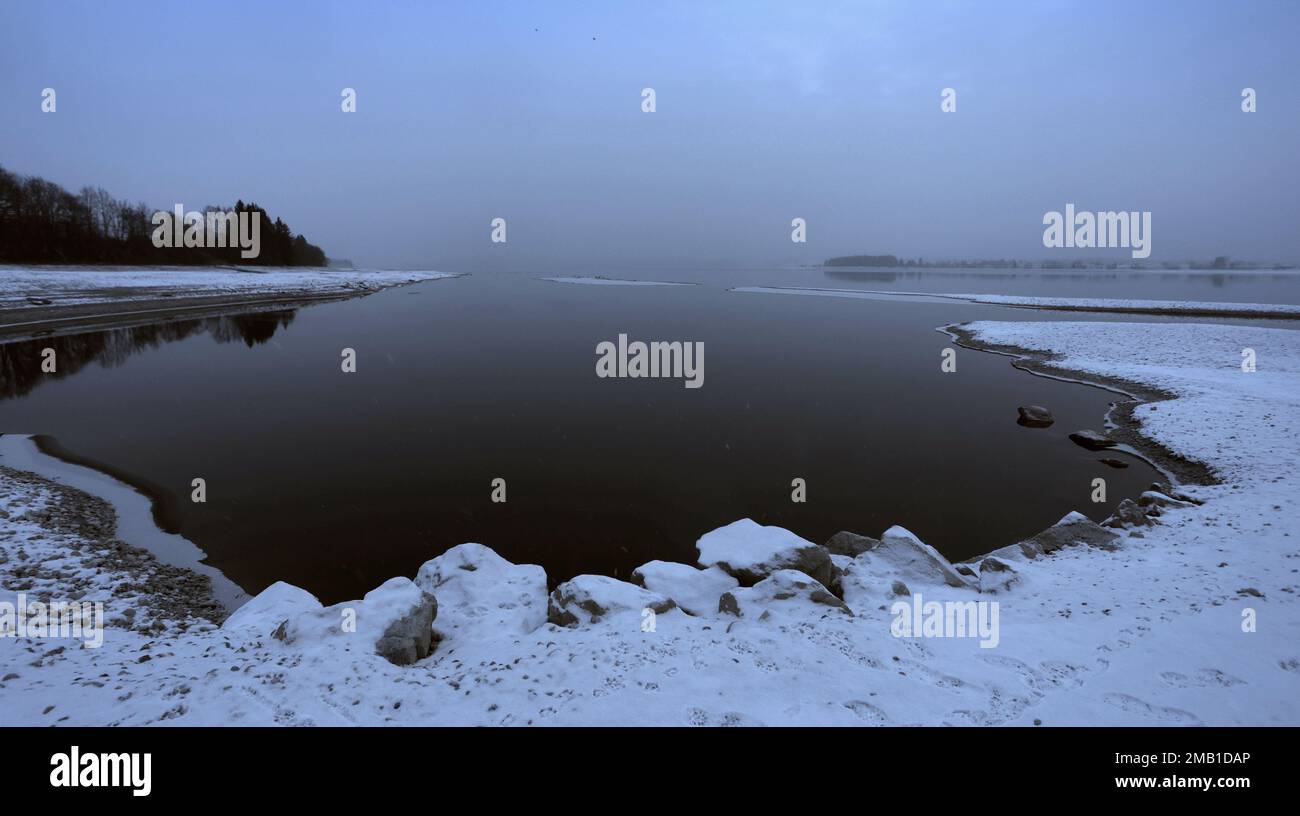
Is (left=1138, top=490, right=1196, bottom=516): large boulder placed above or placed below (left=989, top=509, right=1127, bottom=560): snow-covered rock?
above

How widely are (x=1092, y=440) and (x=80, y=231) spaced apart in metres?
120

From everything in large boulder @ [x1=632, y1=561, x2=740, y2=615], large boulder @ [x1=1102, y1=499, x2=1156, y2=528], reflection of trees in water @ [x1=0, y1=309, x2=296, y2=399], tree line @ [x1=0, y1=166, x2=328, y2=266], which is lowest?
large boulder @ [x1=632, y1=561, x2=740, y2=615]

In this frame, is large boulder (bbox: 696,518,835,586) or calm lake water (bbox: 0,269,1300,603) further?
calm lake water (bbox: 0,269,1300,603)

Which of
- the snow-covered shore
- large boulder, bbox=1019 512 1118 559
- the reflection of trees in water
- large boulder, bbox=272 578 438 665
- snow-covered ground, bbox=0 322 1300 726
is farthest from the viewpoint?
the snow-covered shore

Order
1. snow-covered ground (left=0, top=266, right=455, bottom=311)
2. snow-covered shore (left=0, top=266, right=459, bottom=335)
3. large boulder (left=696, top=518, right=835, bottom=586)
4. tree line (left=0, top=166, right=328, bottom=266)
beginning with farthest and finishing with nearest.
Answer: tree line (left=0, top=166, right=328, bottom=266) → snow-covered ground (left=0, top=266, right=455, bottom=311) → snow-covered shore (left=0, top=266, right=459, bottom=335) → large boulder (left=696, top=518, right=835, bottom=586)

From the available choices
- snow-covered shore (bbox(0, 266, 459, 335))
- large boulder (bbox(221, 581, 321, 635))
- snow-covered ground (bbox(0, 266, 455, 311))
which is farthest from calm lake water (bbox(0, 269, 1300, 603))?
snow-covered ground (bbox(0, 266, 455, 311))

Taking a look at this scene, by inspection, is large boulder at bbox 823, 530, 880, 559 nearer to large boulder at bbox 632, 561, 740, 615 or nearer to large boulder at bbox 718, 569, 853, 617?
large boulder at bbox 718, 569, 853, 617

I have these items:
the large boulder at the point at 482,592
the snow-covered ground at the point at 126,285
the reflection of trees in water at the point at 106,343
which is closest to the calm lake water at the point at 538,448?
the reflection of trees in water at the point at 106,343

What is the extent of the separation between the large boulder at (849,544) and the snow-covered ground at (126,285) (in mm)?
56988

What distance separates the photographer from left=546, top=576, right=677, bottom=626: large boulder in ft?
22.9

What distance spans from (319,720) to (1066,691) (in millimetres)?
7240

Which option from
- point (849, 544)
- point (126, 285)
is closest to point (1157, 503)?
point (849, 544)

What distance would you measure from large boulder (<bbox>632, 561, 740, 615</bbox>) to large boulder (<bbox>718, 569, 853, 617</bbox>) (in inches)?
12.5

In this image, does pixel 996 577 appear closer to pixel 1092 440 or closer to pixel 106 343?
pixel 1092 440
